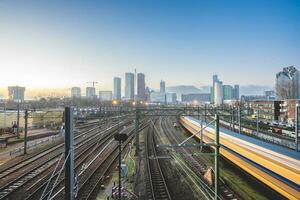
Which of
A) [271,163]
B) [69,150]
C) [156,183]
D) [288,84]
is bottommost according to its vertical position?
[156,183]

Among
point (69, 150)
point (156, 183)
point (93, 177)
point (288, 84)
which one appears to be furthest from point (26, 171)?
point (288, 84)

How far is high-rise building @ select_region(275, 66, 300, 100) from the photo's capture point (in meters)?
88.5

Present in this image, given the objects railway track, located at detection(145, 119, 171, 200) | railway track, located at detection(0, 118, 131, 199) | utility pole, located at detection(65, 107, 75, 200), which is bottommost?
railway track, located at detection(145, 119, 171, 200)

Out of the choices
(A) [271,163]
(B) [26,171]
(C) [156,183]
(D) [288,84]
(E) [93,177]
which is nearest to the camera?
(A) [271,163]

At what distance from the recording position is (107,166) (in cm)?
2019

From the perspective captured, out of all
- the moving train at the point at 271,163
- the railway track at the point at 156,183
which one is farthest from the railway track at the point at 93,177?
the moving train at the point at 271,163

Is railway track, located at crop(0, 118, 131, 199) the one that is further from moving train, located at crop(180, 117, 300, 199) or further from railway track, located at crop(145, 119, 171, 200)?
moving train, located at crop(180, 117, 300, 199)

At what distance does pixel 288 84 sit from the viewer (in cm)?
9056

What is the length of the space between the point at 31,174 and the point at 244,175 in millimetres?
15514

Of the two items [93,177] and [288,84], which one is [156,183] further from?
[288,84]

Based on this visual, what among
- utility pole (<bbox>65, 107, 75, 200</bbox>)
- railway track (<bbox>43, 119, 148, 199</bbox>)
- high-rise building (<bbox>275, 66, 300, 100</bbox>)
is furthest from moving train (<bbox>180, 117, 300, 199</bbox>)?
high-rise building (<bbox>275, 66, 300, 100</bbox>)

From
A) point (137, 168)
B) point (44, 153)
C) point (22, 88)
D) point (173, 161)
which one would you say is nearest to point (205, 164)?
point (173, 161)

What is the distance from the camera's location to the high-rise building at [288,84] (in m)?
88.5

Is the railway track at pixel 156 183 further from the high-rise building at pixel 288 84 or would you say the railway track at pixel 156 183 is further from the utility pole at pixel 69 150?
the high-rise building at pixel 288 84
